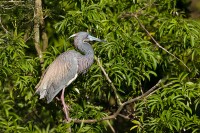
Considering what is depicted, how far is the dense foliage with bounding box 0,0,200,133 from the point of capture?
405 cm

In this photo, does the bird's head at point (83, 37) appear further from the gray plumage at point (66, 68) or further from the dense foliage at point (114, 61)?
the dense foliage at point (114, 61)

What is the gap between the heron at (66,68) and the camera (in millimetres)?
4117

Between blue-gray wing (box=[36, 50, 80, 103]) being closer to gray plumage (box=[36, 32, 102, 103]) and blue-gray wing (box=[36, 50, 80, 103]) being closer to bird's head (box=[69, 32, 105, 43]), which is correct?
gray plumage (box=[36, 32, 102, 103])

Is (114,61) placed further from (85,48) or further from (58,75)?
(58,75)

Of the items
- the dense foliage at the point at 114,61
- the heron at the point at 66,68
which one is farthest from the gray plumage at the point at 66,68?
the dense foliage at the point at 114,61

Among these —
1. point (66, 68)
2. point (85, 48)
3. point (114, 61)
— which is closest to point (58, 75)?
point (66, 68)

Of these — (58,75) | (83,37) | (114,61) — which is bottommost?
(58,75)

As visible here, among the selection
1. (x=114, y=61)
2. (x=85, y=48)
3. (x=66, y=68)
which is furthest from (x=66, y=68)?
(x=114, y=61)

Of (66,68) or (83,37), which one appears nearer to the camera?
(83,37)

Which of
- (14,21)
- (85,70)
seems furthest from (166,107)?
(14,21)

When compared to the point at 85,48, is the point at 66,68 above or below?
below

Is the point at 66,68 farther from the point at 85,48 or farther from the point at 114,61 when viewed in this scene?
the point at 114,61

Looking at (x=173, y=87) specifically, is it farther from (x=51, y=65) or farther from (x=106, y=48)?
(x=51, y=65)

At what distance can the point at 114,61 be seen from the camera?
4.13 meters
